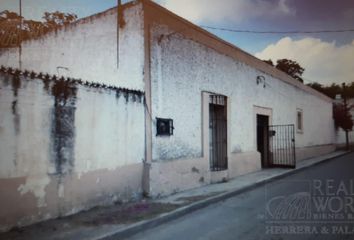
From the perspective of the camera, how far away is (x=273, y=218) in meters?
6.35

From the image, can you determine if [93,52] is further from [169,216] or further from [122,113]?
[169,216]

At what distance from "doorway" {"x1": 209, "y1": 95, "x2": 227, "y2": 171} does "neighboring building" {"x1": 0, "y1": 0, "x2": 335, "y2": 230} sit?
34 mm

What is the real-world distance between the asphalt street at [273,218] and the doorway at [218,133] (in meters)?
2.13

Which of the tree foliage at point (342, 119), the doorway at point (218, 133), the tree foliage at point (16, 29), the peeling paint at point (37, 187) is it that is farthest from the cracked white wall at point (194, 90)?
the tree foliage at point (342, 119)

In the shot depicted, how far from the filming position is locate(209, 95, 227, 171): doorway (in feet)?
36.4

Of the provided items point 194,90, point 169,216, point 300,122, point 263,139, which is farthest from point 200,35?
point 300,122

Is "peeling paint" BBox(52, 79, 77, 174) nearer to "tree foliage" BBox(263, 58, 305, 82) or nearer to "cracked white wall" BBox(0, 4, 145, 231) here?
"cracked white wall" BBox(0, 4, 145, 231)

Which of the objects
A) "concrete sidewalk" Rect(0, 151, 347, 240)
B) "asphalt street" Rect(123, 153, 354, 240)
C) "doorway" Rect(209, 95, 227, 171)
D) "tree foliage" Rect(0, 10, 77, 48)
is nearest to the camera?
"concrete sidewalk" Rect(0, 151, 347, 240)

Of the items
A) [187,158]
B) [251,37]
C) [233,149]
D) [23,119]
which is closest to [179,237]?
[23,119]

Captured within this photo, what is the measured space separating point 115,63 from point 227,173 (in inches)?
202

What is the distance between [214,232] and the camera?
5.56m

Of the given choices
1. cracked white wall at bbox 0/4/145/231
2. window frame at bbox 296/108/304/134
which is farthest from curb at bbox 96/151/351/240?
window frame at bbox 296/108/304/134

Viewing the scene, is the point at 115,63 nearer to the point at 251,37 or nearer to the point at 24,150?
the point at 24,150

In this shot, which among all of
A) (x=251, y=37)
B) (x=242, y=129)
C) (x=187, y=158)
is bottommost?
(x=187, y=158)
